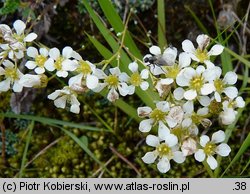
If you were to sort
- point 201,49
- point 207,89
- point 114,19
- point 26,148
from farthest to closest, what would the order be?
1. point 26,148
2. point 114,19
3. point 201,49
4. point 207,89

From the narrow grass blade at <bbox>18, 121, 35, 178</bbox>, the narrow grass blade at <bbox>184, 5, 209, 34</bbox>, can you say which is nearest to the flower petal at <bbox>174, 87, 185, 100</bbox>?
the narrow grass blade at <bbox>184, 5, 209, 34</bbox>

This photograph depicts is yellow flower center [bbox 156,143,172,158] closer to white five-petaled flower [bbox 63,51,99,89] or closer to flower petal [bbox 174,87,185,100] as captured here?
flower petal [bbox 174,87,185,100]

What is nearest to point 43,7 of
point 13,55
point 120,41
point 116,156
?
point 120,41

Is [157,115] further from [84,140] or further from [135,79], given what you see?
[84,140]

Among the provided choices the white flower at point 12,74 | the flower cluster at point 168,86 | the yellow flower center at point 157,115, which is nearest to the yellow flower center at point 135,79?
the flower cluster at point 168,86

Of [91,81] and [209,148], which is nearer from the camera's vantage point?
[91,81]

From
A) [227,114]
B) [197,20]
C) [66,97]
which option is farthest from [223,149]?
[197,20]

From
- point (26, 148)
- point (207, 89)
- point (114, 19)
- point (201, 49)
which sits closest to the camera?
point (207, 89)

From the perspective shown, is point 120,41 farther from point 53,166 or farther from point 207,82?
point 53,166
